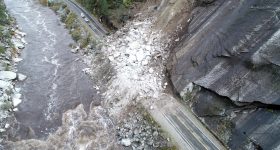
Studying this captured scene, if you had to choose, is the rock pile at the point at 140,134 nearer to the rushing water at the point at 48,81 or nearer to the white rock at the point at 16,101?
the rushing water at the point at 48,81

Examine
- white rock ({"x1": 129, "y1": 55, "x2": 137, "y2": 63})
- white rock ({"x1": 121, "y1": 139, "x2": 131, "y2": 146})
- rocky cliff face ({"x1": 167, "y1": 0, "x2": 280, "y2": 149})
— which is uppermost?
rocky cliff face ({"x1": 167, "y1": 0, "x2": 280, "y2": 149})

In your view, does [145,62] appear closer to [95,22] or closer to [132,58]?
[132,58]

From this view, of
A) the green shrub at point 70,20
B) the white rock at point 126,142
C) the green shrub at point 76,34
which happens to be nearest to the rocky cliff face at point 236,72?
the white rock at point 126,142

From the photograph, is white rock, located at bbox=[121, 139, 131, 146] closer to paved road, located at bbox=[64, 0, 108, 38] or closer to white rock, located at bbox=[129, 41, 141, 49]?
white rock, located at bbox=[129, 41, 141, 49]

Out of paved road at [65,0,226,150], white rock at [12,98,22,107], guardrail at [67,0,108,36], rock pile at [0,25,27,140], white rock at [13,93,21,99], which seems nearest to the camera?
paved road at [65,0,226,150]

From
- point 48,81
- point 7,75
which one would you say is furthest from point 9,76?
point 48,81

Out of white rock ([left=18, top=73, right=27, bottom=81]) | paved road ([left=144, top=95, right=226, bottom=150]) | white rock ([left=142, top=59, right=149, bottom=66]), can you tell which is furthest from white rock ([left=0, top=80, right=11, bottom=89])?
paved road ([left=144, top=95, right=226, bottom=150])
